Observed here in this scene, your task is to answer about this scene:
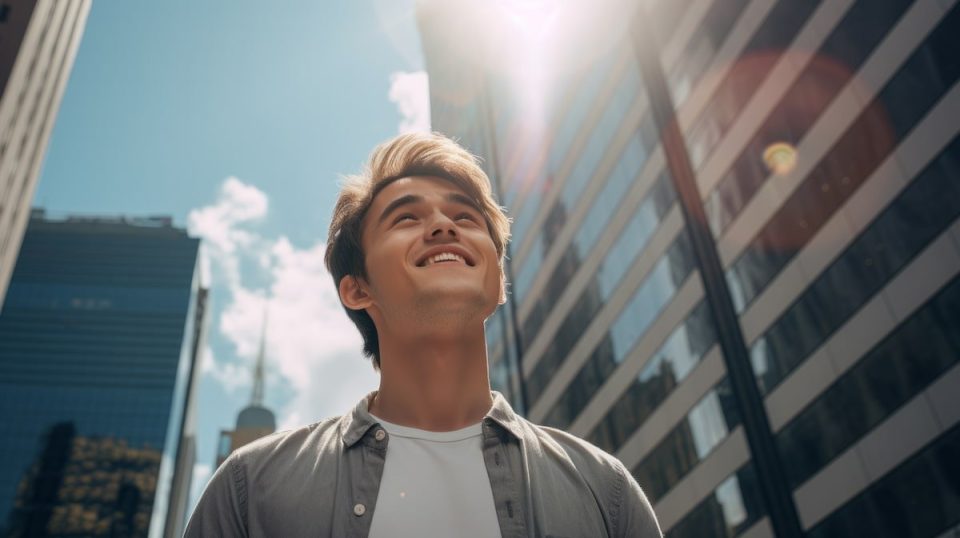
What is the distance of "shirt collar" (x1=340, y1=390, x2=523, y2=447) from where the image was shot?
2.60 metres

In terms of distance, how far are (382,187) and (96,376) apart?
5665 inches

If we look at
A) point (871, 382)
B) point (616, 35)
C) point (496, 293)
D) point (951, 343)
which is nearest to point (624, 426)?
point (871, 382)

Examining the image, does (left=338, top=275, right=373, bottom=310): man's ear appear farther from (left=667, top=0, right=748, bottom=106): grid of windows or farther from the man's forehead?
(left=667, top=0, right=748, bottom=106): grid of windows

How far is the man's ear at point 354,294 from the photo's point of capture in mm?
3023

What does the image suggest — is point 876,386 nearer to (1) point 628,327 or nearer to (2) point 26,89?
(1) point 628,327

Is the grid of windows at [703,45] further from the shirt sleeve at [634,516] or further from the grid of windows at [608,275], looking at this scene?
the shirt sleeve at [634,516]

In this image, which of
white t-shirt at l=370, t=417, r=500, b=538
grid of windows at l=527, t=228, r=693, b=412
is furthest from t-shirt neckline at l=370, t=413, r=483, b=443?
grid of windows at l=527, t=228, r=693, b=412

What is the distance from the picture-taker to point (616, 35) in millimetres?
34844

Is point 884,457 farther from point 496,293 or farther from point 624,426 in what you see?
point 496,293

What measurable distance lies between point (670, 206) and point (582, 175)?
8592 millimetres

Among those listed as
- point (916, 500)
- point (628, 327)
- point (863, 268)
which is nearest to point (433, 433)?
point (916, 500)

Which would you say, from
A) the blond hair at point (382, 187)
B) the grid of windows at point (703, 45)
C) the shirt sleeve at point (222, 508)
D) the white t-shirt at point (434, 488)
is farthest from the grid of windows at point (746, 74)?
the shirt sleeve at point (222, 508)

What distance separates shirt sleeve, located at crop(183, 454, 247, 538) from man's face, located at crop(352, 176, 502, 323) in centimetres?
81

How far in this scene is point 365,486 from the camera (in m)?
2.38
